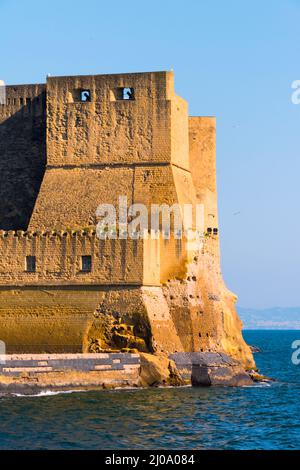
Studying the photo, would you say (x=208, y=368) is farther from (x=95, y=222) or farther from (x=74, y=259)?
(x=95, y=222)

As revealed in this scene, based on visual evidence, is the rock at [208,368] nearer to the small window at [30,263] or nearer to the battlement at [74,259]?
the battlement at [74,259]

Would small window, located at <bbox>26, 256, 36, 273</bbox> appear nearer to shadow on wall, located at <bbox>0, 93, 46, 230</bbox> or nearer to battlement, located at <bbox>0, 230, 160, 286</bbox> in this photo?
battlement, located at <bbox>0, 230, 160, 286</bbox>

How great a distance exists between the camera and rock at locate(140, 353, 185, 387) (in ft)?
131

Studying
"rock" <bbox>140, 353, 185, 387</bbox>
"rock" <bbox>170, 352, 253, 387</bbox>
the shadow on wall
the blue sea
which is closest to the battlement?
"rock" <bbox>140, 353, 185, 387</bbox>

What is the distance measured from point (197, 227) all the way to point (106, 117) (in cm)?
491

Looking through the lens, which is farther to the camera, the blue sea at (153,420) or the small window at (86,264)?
the small window at (86,264)

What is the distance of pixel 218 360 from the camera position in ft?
139

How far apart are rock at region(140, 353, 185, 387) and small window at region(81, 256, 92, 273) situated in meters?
3.51

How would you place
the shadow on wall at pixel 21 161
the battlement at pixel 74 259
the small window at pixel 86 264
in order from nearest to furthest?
the battlement at pixel 74 259
the small window at pixel 86 264
the shadow on wall at pixel 21 161

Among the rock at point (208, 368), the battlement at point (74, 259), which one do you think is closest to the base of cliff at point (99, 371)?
the rock at point (208, 368)

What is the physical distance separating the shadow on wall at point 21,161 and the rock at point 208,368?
9.33m

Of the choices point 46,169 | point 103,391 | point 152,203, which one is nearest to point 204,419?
point 103,391

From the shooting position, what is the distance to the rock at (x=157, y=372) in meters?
40.0
